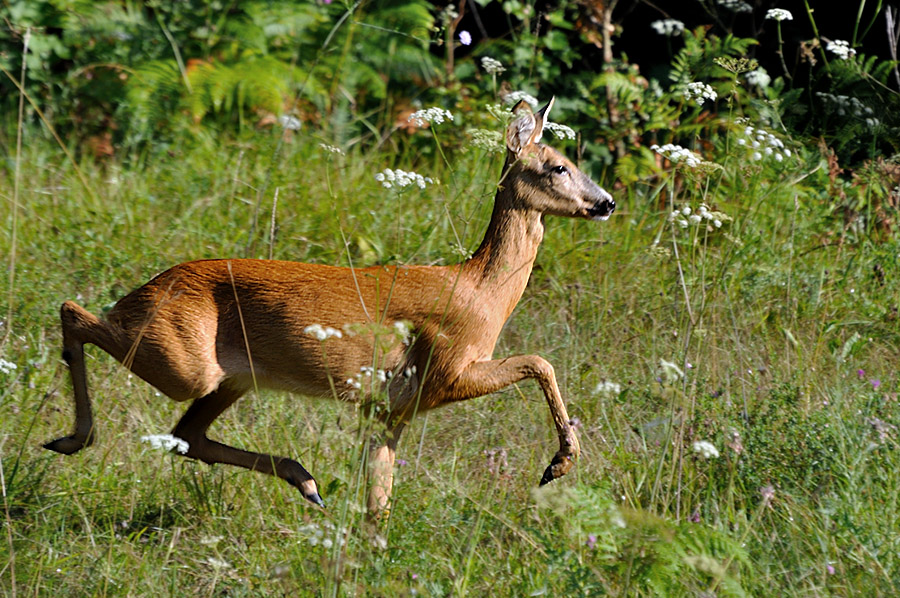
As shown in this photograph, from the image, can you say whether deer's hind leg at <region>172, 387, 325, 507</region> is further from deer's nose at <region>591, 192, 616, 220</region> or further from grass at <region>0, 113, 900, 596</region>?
deer's nose at <region>591, 192, 616, 220</region>

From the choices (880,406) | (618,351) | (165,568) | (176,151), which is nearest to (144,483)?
(165,568)

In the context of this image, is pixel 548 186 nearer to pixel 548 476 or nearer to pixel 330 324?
pixel 330 324

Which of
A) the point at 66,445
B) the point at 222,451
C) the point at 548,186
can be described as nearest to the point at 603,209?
the point at 548,186

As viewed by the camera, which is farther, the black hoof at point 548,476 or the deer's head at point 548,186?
the deer's head at point 548,186

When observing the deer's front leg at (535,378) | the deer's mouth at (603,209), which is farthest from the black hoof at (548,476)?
the deer's mouth at (603,209)

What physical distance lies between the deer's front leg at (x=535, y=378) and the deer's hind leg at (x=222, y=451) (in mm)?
652

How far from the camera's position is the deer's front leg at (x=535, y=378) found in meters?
3.99

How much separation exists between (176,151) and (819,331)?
416cm

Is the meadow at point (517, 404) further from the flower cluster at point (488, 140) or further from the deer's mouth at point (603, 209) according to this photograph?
the deer's mouth at point (603, 209)

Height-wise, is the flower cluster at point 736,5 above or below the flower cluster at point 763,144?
above

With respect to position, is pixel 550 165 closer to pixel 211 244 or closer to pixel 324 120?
pixel 211 244

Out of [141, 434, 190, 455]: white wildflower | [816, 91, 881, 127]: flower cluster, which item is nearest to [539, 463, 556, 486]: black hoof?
[141, 434, 190, 455]: white wildflower

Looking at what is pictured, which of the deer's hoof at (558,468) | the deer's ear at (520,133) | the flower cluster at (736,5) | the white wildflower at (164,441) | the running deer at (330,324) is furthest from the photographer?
the flower cluster at (736,5)

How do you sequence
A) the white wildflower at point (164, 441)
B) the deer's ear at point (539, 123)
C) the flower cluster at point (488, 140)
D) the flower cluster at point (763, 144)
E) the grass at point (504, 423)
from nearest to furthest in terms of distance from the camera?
the white wildflower at point (164, 441), the grass at point (504, 423), the flower cluster at point (488, 140), the deer's ear at point (539, 123), the flower cluster at point (763, 144)
